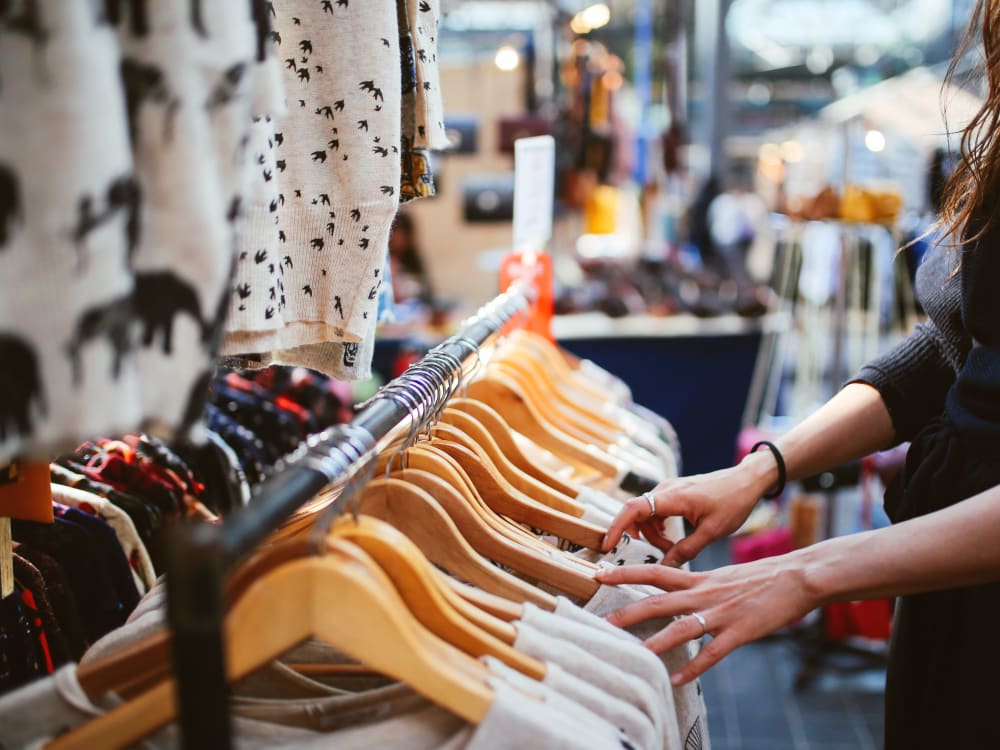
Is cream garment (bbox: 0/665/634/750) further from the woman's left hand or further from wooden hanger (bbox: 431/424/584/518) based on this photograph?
wooden hanger (bbox: 431/424/584/518)

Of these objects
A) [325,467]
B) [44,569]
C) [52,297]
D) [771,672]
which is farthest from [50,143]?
[771,672]

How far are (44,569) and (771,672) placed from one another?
2.69 meters

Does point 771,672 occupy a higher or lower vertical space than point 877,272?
lower

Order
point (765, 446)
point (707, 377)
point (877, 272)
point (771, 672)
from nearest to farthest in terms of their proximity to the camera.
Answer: point (765, 446), point (771, 672), point (877, 272), point (707, 377)

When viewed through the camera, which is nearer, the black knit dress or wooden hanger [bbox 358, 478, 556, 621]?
wooden hanger [bbox 358, 478, 556, 621]

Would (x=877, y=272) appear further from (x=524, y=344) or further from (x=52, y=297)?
(x=52, y=297)

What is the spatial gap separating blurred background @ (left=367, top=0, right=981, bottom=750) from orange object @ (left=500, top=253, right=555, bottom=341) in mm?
742

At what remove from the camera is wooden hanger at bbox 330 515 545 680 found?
72 centimetres

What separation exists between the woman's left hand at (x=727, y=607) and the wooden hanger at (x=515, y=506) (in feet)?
0.54

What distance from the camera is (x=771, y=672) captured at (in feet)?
10.3

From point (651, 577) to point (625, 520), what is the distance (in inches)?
5.7

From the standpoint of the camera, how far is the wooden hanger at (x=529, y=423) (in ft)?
4.54

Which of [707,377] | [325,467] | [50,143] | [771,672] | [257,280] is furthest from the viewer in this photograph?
[707,377]

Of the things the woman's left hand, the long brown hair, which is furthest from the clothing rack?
the long brown hair
